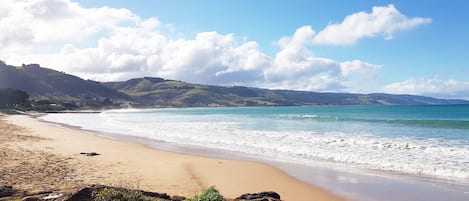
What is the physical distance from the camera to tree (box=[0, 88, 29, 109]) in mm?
98250

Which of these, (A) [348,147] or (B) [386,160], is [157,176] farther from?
(A) [348,147]

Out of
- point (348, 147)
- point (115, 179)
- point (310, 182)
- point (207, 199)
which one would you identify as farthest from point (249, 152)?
point (207, 199)

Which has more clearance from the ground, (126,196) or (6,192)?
(126,196)

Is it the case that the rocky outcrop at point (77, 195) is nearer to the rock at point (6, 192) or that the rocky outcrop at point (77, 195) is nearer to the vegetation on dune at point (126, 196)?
the rock at point (6, 192)

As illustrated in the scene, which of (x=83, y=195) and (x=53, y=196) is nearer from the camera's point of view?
(x=83, y=195)

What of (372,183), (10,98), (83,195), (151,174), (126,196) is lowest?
(151,174)

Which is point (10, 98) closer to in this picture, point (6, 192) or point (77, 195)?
point (6, 192)

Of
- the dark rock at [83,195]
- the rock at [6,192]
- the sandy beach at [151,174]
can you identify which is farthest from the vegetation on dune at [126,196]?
the rock at [6,192]

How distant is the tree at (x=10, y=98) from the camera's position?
9825 centimetres

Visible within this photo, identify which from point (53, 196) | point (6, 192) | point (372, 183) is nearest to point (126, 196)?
point (53, 196)

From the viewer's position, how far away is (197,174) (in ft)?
45.4

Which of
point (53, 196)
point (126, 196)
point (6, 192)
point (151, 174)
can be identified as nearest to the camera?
point (126, 196)

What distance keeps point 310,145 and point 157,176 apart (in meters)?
11.2

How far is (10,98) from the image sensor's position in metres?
101
